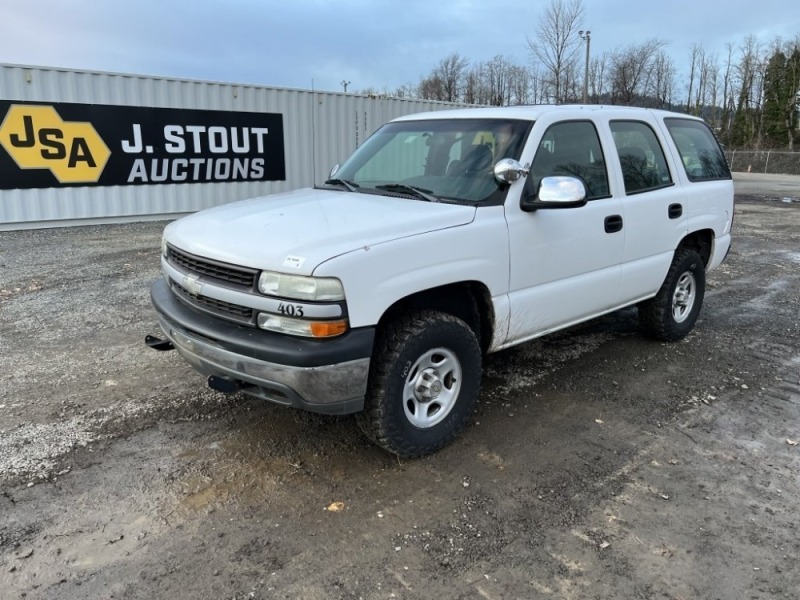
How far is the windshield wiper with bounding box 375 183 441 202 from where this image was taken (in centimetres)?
369

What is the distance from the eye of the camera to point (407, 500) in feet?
10.3

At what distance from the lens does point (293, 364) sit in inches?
113

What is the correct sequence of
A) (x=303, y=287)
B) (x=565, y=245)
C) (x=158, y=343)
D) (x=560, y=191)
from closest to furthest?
(x=303, y=287) → (x=560, y=191) → (x=158, y=343) → (x=565, y=245)

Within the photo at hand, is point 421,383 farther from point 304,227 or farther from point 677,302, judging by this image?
point 677,302

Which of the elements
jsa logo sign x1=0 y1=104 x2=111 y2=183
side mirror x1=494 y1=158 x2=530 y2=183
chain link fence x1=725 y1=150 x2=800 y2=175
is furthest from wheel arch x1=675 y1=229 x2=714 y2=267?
chain link fence x1=725 y1=150 x2=800 y2=175

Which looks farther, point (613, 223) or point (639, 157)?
point (639, 157)

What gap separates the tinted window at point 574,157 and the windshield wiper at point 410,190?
653mm

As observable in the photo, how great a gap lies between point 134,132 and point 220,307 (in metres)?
10.4

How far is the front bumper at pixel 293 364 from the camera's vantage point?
2.88m

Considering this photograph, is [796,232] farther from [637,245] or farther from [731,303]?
[637,245]

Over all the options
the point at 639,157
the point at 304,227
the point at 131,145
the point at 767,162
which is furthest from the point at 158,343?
the point at 767,162

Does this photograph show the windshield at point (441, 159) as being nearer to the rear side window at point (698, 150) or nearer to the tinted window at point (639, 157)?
the tinted window at point (639, 157)

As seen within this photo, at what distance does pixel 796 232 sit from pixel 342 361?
42.5 ft

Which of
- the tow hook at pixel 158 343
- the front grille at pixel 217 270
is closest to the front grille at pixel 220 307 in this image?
the front grille at pixel 217 270
